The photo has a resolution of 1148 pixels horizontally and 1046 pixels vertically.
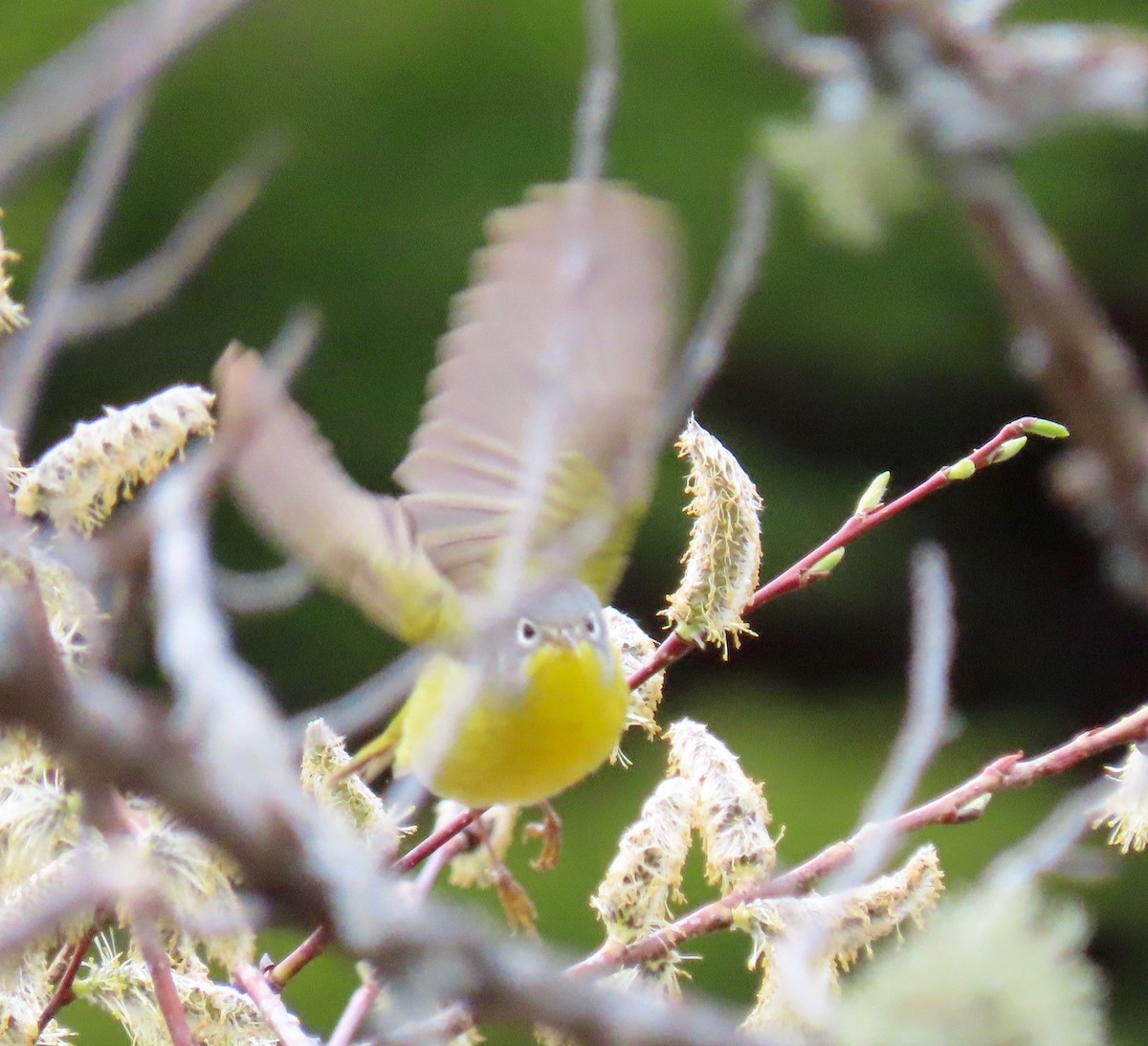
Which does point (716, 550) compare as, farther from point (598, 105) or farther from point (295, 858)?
point (295, 858)

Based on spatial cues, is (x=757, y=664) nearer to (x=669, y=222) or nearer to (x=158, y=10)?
(x=669, y=222)

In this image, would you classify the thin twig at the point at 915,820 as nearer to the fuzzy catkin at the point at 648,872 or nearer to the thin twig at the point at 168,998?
the fuzzy catkin at the point at 648,872

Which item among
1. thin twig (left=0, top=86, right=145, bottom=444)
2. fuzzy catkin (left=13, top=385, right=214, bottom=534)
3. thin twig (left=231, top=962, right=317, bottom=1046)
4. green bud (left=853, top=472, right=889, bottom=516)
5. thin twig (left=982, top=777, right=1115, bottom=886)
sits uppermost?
thin twig (left=0, top=86, right=145, bottom=444)

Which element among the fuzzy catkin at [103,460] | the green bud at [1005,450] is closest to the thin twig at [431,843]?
the fuzzy catkin at [103,460]

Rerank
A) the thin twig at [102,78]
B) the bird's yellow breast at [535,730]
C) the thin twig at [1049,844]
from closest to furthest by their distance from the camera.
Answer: the thin twig at [102,78]
the thin twig at [1049,844]
the bird's yellow breast at [535,730]

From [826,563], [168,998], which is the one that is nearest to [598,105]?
[826,563]

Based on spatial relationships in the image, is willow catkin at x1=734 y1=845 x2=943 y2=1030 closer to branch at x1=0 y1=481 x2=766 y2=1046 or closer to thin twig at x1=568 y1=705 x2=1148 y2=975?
thin twig at x1=568 y1=705 x2=1148 y2=975

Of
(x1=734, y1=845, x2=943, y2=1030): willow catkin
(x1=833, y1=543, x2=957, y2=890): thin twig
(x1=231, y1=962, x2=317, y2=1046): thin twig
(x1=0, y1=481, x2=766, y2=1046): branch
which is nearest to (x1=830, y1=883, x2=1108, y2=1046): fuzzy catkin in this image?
(x1=0, y1=481, x2=766, y2=1046): branch

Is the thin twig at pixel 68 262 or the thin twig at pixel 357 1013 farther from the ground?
the thin twig at pixel 68 262

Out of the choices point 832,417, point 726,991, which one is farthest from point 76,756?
point 832,417
